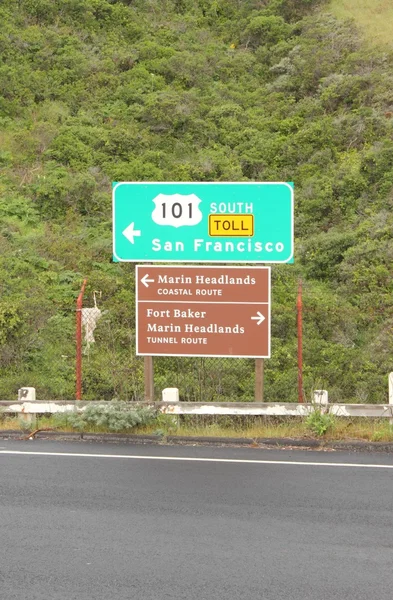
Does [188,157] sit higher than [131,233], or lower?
higher

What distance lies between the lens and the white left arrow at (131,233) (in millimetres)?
10375

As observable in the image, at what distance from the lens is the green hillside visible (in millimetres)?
16062

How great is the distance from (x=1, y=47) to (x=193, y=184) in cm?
2247

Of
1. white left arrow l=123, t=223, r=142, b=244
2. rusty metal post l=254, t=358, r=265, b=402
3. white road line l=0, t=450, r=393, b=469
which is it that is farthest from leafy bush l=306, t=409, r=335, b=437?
white left arrow l=123, t=223, r=142, b=244

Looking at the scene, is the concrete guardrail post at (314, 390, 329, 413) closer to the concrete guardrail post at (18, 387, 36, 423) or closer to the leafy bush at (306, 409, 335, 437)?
the leafy bush at (306, 409, 335, 437)

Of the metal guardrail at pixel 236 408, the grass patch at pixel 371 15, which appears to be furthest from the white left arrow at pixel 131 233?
the grass patch at pixel 371 15

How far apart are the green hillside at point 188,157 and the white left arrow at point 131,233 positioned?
2292 millimetres

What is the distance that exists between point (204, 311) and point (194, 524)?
397cm

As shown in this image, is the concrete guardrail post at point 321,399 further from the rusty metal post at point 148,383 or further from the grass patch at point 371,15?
the grass patch at point 371,15

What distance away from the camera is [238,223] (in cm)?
1012

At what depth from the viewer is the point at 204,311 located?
10.1 m

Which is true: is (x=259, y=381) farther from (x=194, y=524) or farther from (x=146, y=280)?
(x=194, y=524)

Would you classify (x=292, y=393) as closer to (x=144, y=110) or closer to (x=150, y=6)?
(x=144, y=110)

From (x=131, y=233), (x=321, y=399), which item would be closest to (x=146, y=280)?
(x=131, y=233)
